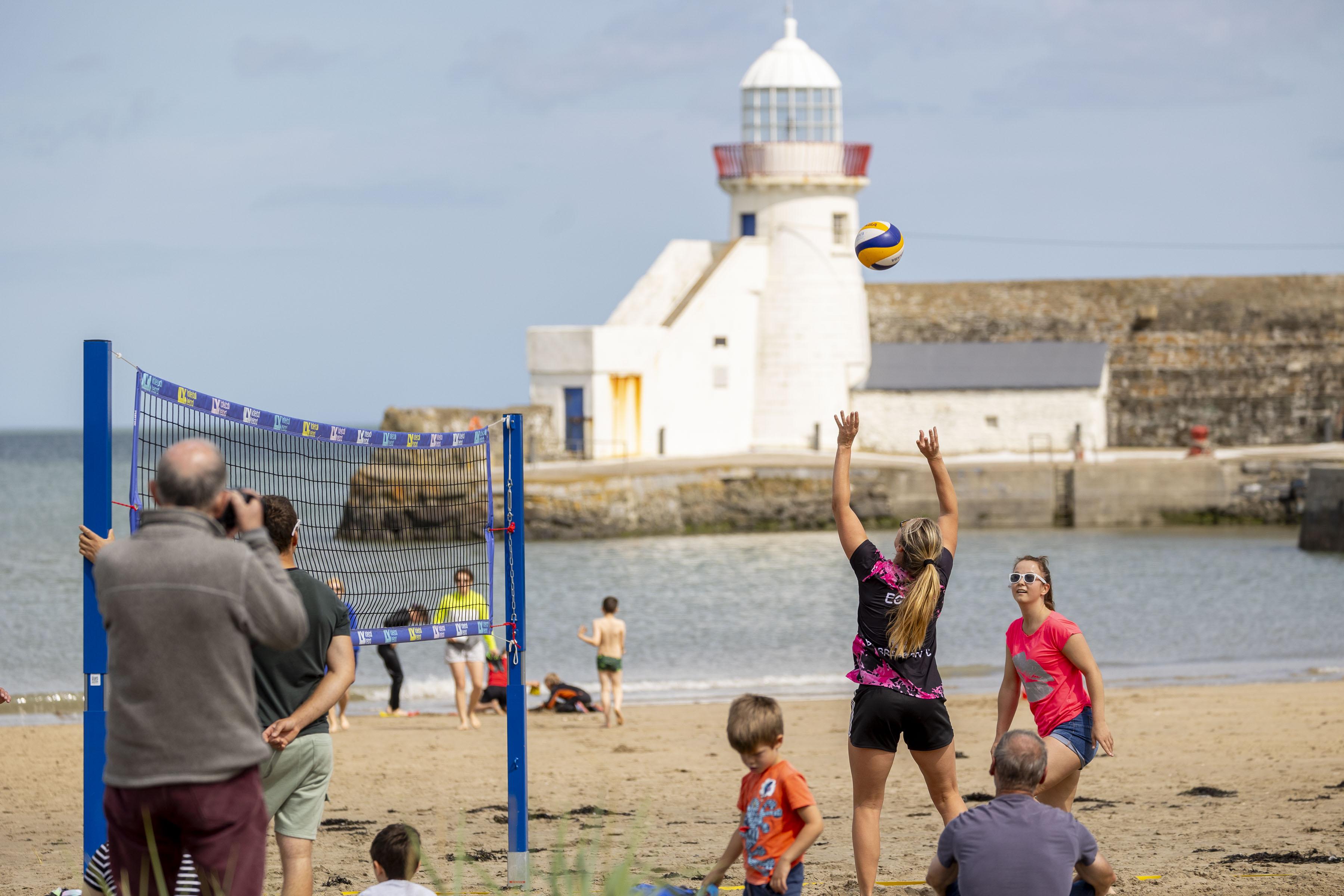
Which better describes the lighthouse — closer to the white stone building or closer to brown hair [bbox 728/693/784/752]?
the white stone building

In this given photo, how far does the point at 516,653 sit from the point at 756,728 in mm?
2649

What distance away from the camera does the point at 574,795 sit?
9.00 metres

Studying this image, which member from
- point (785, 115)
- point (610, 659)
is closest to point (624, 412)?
point (785, 115)

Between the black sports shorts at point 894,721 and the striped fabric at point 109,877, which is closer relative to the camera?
the striped fabric at point 109,877

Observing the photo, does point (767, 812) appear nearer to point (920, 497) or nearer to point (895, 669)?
point (895, 669)

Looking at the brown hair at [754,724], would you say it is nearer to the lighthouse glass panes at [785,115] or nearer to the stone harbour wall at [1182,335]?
the lighthouse glass panes at [785,115]

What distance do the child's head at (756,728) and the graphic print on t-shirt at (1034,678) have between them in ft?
5.48

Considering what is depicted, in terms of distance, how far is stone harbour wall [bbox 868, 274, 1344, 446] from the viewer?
48.0 metres

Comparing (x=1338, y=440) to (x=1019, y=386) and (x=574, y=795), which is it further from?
(x=574, y=795)

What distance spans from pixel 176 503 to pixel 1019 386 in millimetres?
42244

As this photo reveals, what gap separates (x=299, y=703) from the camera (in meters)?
4.55

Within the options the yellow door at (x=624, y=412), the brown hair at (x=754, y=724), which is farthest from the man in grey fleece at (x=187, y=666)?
the yellow door at (x=624, y=412)

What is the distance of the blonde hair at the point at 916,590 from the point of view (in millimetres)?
4938

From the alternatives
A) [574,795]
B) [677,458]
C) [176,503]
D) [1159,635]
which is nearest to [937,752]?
[176,503]
